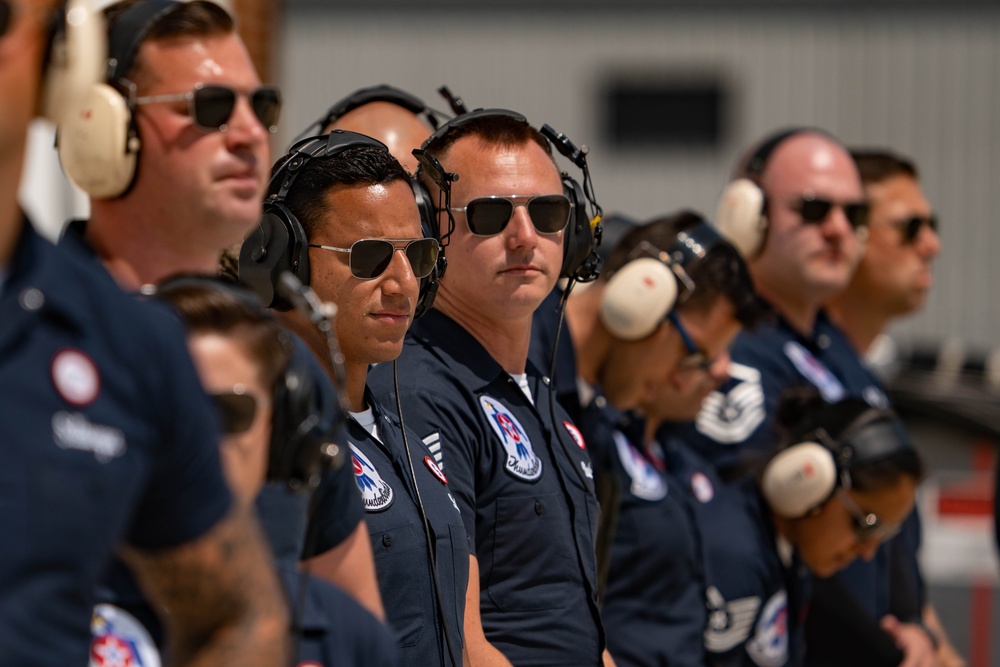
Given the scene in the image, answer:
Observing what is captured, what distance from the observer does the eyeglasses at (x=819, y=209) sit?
18.6 ft

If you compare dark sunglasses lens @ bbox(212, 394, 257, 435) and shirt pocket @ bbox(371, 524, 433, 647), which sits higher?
dark sunglasses lens @ bbox(212, 394, 257, 435)

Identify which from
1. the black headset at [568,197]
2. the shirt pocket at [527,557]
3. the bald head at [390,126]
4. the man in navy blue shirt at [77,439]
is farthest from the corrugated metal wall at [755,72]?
the man in navy blue shirt at [77,439]

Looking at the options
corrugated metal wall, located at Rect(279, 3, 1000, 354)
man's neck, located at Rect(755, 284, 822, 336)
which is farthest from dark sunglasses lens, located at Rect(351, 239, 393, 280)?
corrugated metal wall, located at Rect(279, 3, 1000, 354)

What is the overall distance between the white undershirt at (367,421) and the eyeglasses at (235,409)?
81 centimetres

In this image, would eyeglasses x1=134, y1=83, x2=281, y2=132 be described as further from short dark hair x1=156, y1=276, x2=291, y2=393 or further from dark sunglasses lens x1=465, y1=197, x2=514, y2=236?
dark sunglasses lens x1=465, y1=197, x2=514, y2=236

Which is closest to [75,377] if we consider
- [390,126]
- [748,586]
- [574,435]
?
[574,435]

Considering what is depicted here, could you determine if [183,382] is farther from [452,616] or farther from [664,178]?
[664,178]

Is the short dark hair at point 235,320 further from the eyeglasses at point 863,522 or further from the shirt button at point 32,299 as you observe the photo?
the eyeglasses at point 863,522

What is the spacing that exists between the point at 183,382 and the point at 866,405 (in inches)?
139

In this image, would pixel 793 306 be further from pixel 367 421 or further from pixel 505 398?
pixel 367 421

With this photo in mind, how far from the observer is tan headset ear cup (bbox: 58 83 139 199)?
8.46ft

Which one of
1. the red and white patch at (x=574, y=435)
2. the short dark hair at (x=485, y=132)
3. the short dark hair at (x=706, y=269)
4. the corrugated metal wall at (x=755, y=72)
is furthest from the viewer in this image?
the corrugated metal wall at (x=755, y=72)

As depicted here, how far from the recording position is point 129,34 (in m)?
2.75

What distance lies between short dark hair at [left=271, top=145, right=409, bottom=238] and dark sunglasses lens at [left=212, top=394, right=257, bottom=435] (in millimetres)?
951
